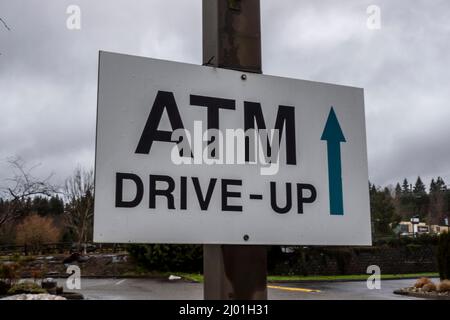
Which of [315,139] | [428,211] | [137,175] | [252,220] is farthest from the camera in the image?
[428,211]

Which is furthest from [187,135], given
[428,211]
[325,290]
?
[428,211]

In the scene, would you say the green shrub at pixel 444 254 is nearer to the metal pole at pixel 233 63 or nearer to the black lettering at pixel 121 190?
the metal pole at pixel 233 63

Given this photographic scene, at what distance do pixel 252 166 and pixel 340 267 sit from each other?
1090 inches

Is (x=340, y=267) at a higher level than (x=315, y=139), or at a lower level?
lower

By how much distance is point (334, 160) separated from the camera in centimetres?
180

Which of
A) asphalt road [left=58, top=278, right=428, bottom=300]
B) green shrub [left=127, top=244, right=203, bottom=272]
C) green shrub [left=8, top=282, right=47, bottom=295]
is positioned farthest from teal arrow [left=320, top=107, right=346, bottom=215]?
green shrub [left=127, top=244, right=203, bottom=272]

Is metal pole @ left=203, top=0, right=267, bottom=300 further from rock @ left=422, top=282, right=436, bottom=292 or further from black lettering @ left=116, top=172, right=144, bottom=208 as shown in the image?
rock @ left=422, top=282, right=436, bottom=292

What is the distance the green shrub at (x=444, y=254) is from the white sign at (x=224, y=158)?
1979 centimetres

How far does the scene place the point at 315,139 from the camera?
70.5 inches

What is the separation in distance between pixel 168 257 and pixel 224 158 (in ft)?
79.9

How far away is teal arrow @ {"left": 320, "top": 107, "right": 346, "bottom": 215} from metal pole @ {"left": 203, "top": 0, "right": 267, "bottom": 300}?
29 cm

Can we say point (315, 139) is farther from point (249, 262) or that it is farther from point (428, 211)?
point (428, 211)

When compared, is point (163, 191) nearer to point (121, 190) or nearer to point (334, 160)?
point (121, 190)

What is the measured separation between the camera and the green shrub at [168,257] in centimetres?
2506
